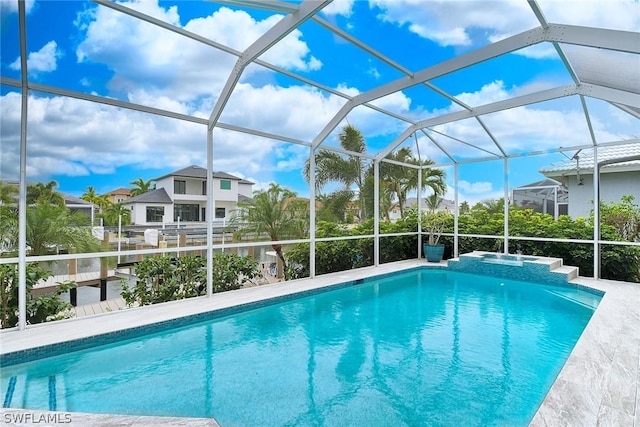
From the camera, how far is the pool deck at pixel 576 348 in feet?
9.82

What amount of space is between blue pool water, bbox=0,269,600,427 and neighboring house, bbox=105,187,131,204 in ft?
7.56

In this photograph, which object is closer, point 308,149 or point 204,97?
point 204,97

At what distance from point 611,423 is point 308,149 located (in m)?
7.28

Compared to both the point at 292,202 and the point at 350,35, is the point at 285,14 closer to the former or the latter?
the point at 350,35

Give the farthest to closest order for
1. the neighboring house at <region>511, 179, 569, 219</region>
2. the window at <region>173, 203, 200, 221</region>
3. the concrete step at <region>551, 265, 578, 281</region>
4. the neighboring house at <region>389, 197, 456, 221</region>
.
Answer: the neighboring house at <region>389, 197, 456, 221</region> → the neighboring house at <region>511, 179, 569, 219</region> → the concrete step at <region>551, 265, 578, 281</region> → the window at <region>173, 203, 200, 221</region>

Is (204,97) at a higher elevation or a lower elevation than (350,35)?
lower

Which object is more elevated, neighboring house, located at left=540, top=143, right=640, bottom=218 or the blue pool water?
neighboring house, located at left=540, top=143, right=640, bottom=218

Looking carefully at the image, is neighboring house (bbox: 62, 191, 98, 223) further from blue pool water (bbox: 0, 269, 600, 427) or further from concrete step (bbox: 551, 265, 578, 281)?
concrete step (bbox: 551, 265, 578, 281)

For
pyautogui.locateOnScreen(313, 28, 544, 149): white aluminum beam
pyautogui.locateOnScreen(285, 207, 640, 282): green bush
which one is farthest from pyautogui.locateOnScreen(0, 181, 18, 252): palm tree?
pyautogui.locateOnScreen(313, 28, 544, 149): white aluminum beam

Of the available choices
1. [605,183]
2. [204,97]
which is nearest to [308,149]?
[204,97]

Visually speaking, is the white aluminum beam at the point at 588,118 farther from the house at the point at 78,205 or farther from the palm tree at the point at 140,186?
the house at the point at 78,205

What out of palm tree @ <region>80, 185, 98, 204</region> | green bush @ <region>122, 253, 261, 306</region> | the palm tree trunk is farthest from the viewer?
the palm tree trunk

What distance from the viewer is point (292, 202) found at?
8.56m

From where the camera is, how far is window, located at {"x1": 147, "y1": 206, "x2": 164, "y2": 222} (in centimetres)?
625
